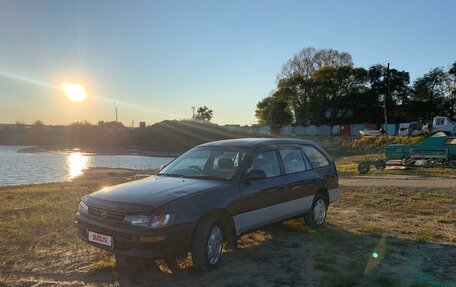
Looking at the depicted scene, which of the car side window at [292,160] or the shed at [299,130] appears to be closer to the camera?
the car side window at [292,160]

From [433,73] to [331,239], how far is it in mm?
70395

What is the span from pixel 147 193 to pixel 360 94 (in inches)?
2696

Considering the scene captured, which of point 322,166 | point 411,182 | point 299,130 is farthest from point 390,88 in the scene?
point 322,166

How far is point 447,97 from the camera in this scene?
6694 centimetres

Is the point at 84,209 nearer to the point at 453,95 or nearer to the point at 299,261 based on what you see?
the point at 299,261

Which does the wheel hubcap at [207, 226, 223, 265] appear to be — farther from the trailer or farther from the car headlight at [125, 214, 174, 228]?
the trailer

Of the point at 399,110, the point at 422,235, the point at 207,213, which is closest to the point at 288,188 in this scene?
the point at 207,213

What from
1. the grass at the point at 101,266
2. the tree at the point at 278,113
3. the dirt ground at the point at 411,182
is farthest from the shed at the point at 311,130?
the grass at the point at 101,266

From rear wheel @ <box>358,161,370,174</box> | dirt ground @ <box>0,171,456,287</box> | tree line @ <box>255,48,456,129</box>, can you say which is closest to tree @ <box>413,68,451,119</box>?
tree line @ <box>255,48,456,129</box>

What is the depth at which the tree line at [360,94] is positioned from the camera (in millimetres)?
66688

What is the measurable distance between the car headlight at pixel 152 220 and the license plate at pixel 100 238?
→ 36cm

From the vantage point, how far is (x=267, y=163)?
6410 mm

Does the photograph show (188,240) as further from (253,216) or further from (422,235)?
(422,235)

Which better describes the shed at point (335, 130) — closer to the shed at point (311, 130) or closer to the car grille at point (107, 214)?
the shed at point (311, 130)
